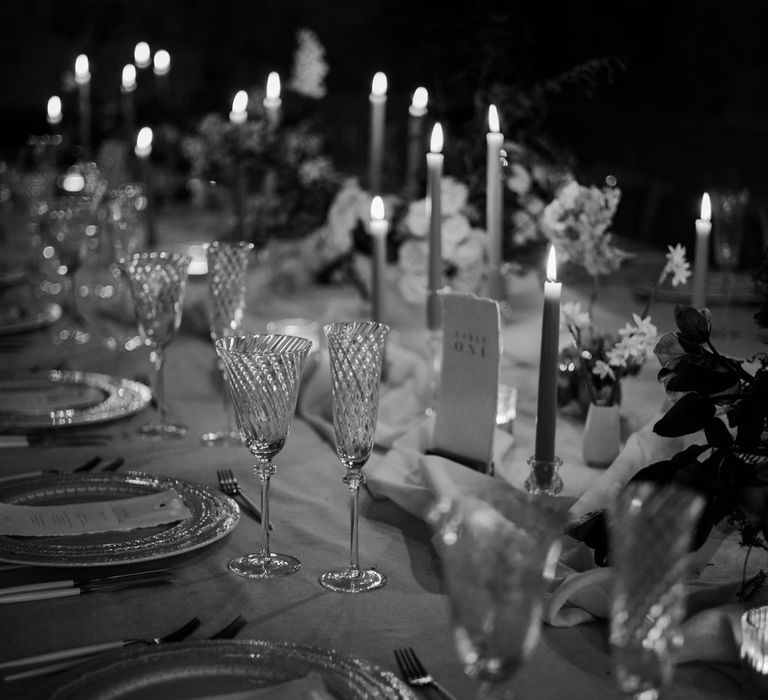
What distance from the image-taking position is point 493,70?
98.7 inches

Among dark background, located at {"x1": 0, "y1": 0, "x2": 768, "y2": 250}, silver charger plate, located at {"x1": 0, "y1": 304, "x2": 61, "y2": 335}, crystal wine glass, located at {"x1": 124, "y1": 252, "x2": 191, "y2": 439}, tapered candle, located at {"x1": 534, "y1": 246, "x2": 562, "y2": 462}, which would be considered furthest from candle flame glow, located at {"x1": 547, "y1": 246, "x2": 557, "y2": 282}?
silver charger plate, located at {"x1": 0, "y1": 304, "x2": 61, "y2": 335}

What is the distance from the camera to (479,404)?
1.69m

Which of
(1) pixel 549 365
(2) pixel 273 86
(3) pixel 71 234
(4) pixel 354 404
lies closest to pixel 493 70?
(2) pixel 273 86

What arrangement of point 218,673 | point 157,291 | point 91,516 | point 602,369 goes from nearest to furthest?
point 218,673
point 91,516
point 602,369
point 157,291

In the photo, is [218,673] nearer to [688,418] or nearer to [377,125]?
[688,418]

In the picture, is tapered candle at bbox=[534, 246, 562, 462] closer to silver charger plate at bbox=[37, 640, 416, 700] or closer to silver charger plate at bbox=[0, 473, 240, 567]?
silver charger plate at bbox=[0, 473, 240, 567]

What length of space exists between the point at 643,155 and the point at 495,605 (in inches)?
258

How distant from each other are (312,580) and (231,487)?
36 centimetres

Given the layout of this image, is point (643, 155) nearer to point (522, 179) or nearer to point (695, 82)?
point (695, 82)

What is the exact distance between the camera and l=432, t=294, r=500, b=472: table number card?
5.50 feet

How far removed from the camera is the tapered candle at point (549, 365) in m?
1.49

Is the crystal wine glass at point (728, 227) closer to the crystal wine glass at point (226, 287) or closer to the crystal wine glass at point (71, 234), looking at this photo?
the crystal wine glass at point (226, 287)

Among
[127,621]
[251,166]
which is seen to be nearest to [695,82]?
[251,166]

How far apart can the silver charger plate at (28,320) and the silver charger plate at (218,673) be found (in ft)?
5.89
